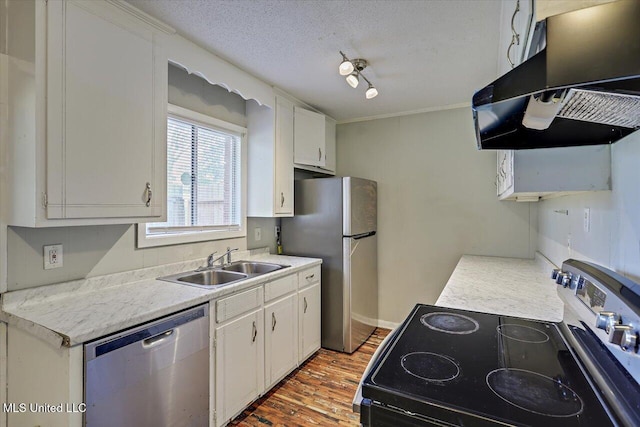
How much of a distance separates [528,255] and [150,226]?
127 inches

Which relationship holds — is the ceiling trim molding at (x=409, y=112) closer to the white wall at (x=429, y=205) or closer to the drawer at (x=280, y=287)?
the white wall at (x=429, y=205)

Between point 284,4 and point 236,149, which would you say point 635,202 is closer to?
point 284,4

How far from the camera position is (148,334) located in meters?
1.38

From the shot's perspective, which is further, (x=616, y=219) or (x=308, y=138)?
(x=308, y=138)

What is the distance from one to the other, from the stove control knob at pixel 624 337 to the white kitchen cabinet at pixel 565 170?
68 centimetres

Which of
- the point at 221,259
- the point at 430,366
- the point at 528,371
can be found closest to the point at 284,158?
the point at 221,259

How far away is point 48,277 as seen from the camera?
1.57 meters

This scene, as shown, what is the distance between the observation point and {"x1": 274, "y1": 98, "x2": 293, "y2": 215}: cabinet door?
2.82 meters


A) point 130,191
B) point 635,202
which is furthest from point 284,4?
point 635,202

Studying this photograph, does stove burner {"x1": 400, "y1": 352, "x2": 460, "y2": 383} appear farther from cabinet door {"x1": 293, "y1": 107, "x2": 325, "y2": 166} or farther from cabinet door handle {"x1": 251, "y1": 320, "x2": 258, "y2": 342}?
cabinet door {"x1": 293, "y1": 107, "x2": 325, "y2": 166}

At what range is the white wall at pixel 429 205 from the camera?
3.11 metres

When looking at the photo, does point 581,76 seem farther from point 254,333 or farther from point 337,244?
point 337,244

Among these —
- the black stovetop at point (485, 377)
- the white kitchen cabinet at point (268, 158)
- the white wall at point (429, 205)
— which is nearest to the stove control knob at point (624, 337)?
the black stovetop at point (485, 377)

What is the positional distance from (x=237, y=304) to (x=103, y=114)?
49.4 inches
